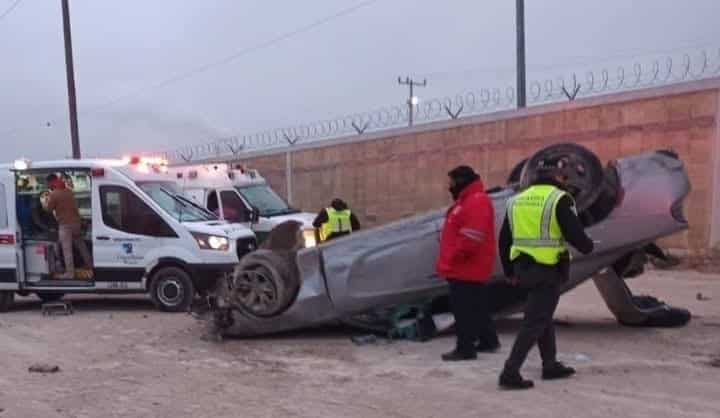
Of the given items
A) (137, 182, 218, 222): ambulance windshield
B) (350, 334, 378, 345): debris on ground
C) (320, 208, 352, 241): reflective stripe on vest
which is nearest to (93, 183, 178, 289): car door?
(137, 182, 218, 222): ambulance windshield

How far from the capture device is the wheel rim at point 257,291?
8.44m

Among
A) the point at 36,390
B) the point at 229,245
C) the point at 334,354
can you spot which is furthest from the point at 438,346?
the point at 229,245

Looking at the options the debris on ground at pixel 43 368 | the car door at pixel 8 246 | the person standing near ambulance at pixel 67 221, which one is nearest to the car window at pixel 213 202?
the person standing near ambulance at pixel 67 221

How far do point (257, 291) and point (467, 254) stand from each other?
7.90 feet

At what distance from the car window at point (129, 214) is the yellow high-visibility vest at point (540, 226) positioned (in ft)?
21.2

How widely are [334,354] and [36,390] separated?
2.61 m

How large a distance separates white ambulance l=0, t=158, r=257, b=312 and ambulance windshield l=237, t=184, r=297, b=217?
3770mm

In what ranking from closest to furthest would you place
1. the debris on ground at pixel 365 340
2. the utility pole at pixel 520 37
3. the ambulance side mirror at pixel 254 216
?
the debris on ground at pixel 365 340 < the ambulance side mirror at pixel 254 216 < the utility pole at pixel 520 37

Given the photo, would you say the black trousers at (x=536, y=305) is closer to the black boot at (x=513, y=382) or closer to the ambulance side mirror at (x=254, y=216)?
the black boot at (x=513, y=382)

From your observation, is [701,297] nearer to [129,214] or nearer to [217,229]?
[217,229]

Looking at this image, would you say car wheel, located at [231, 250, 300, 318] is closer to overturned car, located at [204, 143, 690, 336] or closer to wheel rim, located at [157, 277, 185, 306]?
overturned car, located at [204, 143, 690, 336]

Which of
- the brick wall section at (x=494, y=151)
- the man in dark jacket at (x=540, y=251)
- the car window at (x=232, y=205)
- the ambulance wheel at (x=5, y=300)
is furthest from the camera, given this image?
the car window at (x=232, y=205)

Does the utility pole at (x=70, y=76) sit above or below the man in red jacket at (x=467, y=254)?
above

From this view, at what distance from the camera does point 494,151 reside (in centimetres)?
1873
